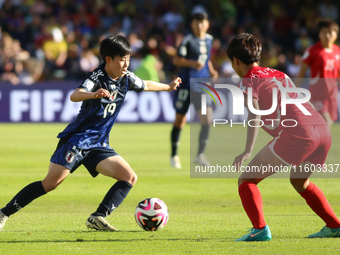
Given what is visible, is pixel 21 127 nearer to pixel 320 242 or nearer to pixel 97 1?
pixel 97 1

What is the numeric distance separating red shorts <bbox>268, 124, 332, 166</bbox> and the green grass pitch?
0.77 metres

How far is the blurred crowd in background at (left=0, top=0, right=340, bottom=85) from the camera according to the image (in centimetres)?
1892

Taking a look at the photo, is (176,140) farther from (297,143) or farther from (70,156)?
(297,143)

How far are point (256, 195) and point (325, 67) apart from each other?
5568 millimetres

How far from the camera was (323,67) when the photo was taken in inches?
378

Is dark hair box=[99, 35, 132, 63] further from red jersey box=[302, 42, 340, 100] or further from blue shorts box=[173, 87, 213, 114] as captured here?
red jersey box=[302, 42, 340, 100]

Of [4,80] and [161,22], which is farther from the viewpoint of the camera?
[161,22]

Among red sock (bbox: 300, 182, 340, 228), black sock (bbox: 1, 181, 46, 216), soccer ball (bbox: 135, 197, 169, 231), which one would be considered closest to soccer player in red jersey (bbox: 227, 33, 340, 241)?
red sock (bbox: 300, 182, 340, 228)

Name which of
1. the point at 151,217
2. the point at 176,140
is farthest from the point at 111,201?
the point at 176,140

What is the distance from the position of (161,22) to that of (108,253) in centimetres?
1901

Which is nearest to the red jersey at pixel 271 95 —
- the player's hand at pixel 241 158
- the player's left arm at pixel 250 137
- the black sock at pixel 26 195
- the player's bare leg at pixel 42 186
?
the player's left arm at pixel 250 137

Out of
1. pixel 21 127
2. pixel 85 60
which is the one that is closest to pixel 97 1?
pixel 85 60

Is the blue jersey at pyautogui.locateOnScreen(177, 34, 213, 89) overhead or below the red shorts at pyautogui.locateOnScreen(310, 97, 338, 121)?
overhead

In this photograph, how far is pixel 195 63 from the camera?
9.77 metres
